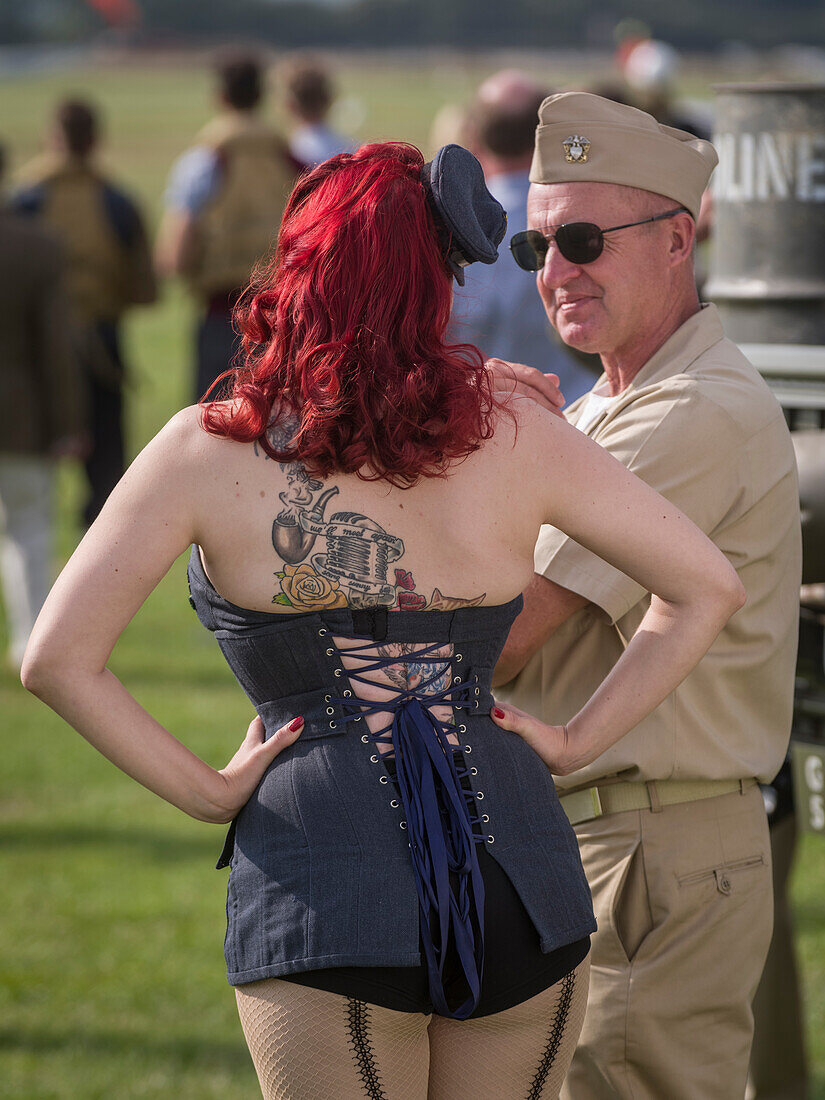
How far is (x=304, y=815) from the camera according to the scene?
185cm

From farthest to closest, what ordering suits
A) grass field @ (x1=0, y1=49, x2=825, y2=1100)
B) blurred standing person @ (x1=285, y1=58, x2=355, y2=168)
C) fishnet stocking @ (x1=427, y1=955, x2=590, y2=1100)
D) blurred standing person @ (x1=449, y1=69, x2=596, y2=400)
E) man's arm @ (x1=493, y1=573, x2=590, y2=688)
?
blurred standing person @ (x1=285, y1=58, x2=355, y2=168) → blurred standing person @ (x1=449, y1=69, x2=596, y2=400) → grass field @ (x1=0, y1=49, x2=825, y2=1100) → man's arm @ (x1=493, y1=573, x2=590, y2=688) → fishnet stocking @ (x1=427, y1=955, x2=590, y2=1100)

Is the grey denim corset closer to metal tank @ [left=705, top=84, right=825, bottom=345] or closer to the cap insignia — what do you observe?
the cap insignia

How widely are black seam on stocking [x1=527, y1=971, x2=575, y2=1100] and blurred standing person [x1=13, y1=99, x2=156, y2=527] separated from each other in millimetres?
7036

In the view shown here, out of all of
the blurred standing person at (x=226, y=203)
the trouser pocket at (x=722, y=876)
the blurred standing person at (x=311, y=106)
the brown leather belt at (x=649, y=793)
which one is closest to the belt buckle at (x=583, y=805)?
the brown leather belt at (x=649, y=793)

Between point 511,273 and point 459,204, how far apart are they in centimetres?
311

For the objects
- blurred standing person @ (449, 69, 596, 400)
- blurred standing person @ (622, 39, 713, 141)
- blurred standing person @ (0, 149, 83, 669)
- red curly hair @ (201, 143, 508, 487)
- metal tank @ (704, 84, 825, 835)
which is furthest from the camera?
blurred standing person @ (622, 39, 713, 141)

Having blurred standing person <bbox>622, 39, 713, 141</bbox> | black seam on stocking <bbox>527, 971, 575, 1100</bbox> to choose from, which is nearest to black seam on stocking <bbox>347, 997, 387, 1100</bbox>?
black seam on stocking <bbox>527, 971, 575, 1100</bbox>

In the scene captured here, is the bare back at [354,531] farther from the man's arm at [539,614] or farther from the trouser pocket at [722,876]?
the trouser pocket at [722,876]

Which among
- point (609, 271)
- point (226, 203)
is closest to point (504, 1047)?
point (609, 271)

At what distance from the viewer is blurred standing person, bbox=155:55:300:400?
27.1 feet

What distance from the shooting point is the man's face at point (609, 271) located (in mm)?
2422

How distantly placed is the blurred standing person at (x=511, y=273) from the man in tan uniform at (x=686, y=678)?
2.17 m

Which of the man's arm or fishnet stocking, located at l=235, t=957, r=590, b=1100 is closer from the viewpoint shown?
fishnet stocking, located at l=235, t=957, r=590, b=1100

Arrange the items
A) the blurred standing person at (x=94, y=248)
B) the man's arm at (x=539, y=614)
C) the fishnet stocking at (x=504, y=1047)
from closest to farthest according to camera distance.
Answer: the fishnet stocking at (x=504, y=1047) < the man's arm at (x=539, y=614) < the blurred standing person at (x=94, y=248)
